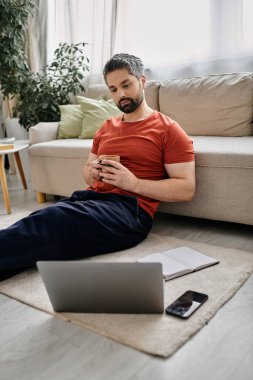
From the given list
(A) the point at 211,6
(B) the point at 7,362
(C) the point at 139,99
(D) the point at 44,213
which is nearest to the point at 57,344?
(B) the point at 7,362

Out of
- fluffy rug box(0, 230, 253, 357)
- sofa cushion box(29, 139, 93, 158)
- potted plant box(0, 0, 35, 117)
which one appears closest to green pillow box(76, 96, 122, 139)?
sofa cushion box(29, 139, 93, 158)

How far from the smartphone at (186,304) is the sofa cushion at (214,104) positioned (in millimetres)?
1284

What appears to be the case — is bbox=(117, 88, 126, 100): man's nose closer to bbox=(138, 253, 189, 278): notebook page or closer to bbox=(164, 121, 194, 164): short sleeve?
bbox=(164, 121, 194, 164): short sleeve

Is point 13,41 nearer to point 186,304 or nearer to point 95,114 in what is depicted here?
point 95,114

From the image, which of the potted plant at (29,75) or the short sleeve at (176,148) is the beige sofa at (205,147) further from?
the potted plant at (29,75)

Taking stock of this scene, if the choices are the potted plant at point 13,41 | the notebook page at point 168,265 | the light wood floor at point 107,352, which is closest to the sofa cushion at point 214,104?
the notebook page at point 168,265

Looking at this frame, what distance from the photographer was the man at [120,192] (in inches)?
57.9

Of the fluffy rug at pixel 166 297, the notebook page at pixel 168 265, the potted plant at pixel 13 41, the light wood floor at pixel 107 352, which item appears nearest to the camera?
the light wood floor at pixel 107 352

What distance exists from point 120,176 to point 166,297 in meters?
0.57

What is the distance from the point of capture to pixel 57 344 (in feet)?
3.58

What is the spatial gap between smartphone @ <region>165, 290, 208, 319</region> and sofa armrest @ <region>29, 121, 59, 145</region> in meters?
1.86

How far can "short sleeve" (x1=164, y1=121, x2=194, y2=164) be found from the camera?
1647mm

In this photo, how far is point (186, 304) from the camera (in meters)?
1.22

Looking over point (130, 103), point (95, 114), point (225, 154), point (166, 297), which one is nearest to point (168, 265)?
point (166, 297)
